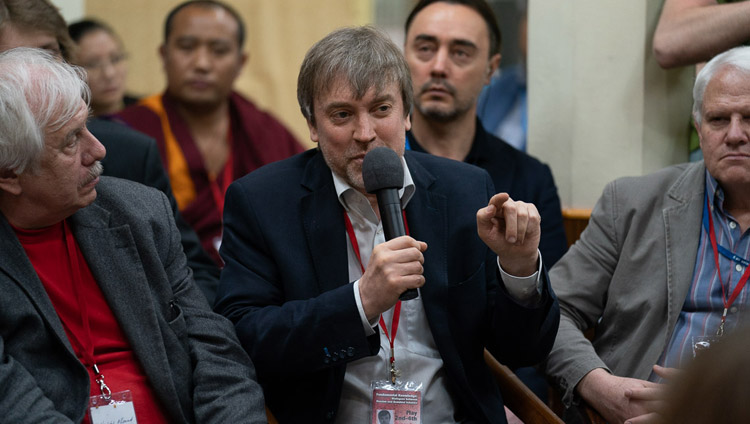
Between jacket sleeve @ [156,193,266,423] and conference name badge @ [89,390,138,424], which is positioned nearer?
conference name badge @ [89,390,138,424]

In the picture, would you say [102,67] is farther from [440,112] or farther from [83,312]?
[83,312]

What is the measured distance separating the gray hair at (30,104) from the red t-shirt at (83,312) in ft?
A: 0.69

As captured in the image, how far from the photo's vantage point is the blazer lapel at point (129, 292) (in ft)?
7.23

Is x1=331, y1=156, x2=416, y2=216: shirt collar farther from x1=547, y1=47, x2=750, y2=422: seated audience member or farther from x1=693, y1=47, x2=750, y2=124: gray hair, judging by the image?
x1=693, y1=47, x2=750, y2=124: gray hair

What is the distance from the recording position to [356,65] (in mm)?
2305

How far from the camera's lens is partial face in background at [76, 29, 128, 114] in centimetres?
546

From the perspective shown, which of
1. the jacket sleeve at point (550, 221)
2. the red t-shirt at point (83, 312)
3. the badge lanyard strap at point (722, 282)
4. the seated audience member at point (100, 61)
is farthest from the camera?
the seated audience member at point (100, 61)

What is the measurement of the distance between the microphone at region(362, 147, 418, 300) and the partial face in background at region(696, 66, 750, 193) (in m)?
1.08

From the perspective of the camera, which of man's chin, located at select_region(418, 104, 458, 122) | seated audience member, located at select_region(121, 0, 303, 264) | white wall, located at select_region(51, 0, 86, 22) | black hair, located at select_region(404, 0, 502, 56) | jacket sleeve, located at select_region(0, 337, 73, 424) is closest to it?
jacket sleeve, located at select_region(0, 337, 73, 424)

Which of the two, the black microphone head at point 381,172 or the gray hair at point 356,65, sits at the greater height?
the gray hair at point 356,65

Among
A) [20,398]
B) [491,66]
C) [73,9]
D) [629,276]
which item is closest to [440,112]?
[491,66]

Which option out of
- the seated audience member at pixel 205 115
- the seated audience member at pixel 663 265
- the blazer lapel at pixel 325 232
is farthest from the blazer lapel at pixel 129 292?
the seated audience member at pixel 205 115

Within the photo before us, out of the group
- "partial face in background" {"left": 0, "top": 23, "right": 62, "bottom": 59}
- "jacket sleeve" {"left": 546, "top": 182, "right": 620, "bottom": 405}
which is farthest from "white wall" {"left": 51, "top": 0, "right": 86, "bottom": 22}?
"jacket sleeve" {"left": 546, "top": 182, "right": 620, "bottom": 405}

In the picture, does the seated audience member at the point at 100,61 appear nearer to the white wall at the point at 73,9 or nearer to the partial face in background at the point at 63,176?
the white wall at the point at 73,9
